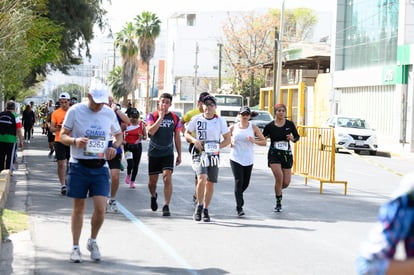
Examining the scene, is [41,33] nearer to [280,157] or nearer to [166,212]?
[280,157]

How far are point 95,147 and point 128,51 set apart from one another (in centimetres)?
7666

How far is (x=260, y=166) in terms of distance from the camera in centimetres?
2331

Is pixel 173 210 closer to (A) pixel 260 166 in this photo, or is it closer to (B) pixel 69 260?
(B) pixel 69 260

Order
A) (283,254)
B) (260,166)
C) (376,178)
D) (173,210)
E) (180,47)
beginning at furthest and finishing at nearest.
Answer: (180,47) < (260,166) < (376,178) < (173,210) < (283,254)

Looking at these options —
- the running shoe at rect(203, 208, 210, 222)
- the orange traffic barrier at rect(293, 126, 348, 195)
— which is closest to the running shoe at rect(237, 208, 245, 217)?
the running shoe at rect(203, 208, 210, 222)

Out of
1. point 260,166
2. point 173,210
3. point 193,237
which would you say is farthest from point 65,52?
point 193,237

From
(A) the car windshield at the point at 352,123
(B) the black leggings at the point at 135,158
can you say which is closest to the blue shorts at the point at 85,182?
(B) the black leggings at the point at 135,158

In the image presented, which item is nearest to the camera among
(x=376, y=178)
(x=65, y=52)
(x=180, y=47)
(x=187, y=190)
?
(x=187, y=190)

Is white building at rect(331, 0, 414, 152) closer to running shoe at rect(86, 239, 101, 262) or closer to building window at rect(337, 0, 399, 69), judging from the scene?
building window at rect(337, 0, 399, 69)

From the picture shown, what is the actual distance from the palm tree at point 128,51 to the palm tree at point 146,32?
132 cm

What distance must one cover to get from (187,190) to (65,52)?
55.6ft

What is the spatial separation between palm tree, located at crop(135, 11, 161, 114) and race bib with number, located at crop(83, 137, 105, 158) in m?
72.8

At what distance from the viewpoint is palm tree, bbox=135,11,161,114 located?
3174 inches

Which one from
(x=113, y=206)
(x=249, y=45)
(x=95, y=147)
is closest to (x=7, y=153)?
(x=113, y=206)
